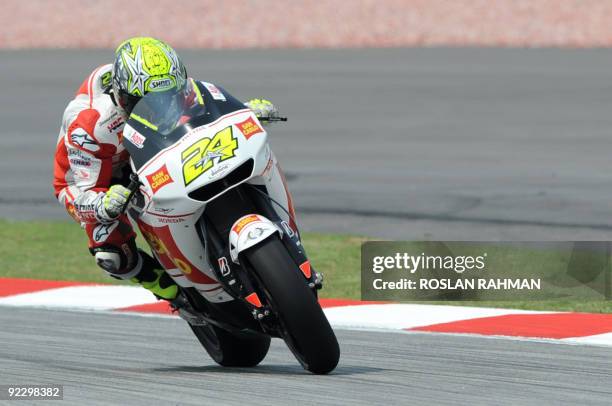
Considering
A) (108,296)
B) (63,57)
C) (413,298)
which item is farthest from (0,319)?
(63,57)

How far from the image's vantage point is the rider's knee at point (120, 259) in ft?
22.7

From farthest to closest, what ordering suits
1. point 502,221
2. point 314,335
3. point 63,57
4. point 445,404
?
point 63,57 → point 502,221 → point 314,335 → point 445,404

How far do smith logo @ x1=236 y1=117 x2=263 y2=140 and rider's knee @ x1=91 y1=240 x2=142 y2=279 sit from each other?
3.36ft

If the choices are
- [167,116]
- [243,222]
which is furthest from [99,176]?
[243,222]

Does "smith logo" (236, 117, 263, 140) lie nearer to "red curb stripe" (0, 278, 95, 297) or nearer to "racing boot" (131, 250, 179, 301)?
"racing boot" (131, 250, 179, 301)

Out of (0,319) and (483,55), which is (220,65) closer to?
(483,55)

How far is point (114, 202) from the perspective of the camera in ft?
20.8

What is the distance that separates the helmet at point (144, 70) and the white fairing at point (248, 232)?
76 cm

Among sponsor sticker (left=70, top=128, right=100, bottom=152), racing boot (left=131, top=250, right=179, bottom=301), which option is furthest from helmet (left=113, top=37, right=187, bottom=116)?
racing boot (left=131, top=250, right=179, bottom=301)

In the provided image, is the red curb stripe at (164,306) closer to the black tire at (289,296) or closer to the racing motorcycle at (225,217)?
the racing motorcycle at (225,217)

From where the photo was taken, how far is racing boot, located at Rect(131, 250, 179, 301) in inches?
274

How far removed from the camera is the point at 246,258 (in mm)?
5988

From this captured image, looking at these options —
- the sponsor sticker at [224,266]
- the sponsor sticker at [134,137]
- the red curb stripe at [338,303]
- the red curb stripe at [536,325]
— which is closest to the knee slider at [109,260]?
→ the sponsor sticker at [134,137]

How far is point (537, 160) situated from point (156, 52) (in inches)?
341
